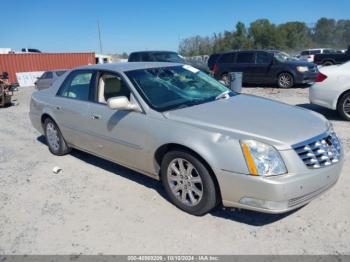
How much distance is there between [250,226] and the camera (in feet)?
10.9

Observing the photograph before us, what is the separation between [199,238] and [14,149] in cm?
474

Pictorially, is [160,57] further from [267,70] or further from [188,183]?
[188,183]

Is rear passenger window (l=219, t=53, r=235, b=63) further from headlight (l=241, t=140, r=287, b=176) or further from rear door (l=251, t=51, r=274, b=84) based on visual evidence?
A: headlight (l=241, t=140, r=287, b=176)

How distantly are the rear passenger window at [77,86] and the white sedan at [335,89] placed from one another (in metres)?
4.99

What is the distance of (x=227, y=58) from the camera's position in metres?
14.9

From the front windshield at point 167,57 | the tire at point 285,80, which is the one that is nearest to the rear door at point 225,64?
the front windshield at point 167,57

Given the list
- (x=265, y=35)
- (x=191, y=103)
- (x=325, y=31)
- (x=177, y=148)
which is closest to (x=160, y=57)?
(x=191, y=103)

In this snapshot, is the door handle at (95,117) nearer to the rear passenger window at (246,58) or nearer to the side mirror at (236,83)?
the side mirror at (236,83)

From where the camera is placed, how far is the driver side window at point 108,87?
4.43 metres

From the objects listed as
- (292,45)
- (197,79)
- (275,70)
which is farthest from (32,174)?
(292,45)

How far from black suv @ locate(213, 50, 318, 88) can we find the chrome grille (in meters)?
10.5

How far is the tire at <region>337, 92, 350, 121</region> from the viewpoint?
7012 mm

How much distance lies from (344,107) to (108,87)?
5.13 meters

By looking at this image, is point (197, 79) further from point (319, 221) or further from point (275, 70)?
point (275, 70)
